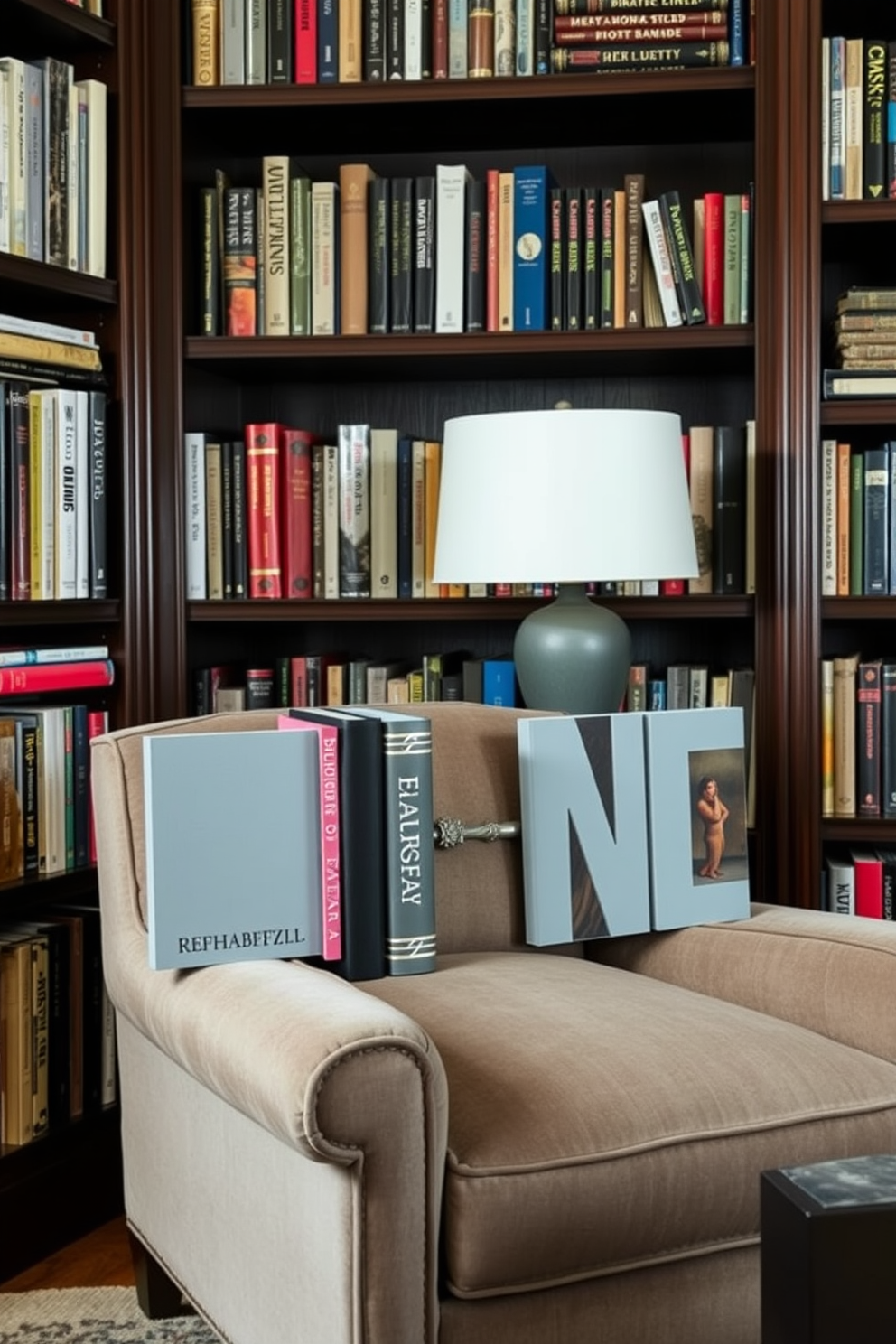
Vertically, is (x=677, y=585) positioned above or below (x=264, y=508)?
below

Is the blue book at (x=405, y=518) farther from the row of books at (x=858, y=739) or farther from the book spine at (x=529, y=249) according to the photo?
the row of books at (x=858, y=739)

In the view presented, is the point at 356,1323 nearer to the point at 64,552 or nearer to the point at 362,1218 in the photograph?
the point at 362,1218

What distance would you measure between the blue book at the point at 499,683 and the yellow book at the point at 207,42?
3.58 ft

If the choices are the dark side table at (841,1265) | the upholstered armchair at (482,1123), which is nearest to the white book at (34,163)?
the upholstered armchair at (482,1123)

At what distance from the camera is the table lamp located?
84.8 inches

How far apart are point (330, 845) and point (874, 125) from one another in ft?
5.11

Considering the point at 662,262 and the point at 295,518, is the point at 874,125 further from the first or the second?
the point at 295,518

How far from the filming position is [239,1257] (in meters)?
1.62

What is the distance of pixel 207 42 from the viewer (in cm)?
266

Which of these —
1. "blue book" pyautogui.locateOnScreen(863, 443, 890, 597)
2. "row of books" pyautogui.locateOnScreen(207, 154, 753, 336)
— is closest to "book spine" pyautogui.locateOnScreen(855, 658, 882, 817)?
"blue book" pyautogui.locateOnScreen(863, 443, 890, 597)

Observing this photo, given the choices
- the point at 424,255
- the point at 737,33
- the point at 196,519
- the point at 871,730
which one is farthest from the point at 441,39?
the point at 871,730

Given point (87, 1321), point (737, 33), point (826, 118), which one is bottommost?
point (87, 1321)

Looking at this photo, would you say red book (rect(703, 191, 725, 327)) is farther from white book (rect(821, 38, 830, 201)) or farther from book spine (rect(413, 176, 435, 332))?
book spine (rect(413, 176, 435, 332))

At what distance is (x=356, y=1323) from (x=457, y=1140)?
0.18 meters
